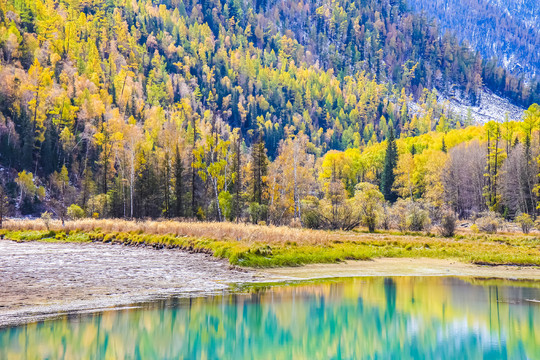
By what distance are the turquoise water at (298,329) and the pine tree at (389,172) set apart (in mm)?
95451

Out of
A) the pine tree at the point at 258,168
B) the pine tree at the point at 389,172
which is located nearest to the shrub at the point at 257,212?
the pine tree at the point at 258,168

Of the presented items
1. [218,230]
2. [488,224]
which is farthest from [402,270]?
[488,224]

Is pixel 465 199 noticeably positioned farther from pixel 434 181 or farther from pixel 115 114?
pixel 115 114

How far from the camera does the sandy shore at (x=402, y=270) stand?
26031 mm

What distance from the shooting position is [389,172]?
11681 cm

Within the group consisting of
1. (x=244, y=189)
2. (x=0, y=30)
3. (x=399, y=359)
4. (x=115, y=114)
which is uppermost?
(x=0, y=30)

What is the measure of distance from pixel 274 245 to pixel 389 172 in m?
89.8

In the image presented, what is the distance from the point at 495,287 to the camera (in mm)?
23281

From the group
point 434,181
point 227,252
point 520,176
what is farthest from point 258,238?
point 434,181

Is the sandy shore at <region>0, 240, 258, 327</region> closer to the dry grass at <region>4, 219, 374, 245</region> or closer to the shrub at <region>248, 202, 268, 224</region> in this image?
the dry grass at <region>4, 219, 374, 245</region>

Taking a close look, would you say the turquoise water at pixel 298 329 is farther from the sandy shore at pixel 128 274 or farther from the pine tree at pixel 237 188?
the pine tree at pixel 237 188

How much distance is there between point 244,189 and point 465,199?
1742 inches

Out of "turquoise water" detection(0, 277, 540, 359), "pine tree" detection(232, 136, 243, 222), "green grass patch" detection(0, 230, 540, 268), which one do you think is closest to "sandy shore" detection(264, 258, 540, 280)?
"green grass patch" detection(0, 230, 540, 268)

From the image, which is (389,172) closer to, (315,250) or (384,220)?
(384,220)
